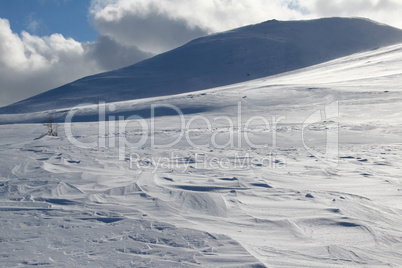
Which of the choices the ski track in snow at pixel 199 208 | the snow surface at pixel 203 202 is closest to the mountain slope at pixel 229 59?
the snow surface at pixel 203 202

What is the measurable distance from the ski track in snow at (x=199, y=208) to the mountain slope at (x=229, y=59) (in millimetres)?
19319

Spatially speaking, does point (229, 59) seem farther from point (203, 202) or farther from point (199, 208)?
point (199, 208)

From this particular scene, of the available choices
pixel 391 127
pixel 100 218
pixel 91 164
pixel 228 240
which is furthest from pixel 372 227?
pixel 391 127

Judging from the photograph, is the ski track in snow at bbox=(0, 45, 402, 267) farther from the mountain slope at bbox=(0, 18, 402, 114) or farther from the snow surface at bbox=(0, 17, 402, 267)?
the mountain slope at bbox=(0, 18, 402, 114)

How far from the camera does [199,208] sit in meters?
3.71

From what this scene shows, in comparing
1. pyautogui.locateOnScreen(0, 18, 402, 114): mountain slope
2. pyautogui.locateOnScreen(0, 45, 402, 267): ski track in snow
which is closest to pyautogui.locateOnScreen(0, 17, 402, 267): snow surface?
pyautogui.locateOnScreen(0, 45, 402, 267): ski track in snow

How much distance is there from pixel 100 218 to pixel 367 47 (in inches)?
1515

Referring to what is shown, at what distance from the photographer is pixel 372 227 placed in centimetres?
320

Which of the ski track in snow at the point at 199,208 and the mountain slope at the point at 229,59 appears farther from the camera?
the mountain slope at the point at 229,59
